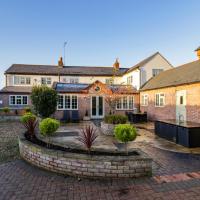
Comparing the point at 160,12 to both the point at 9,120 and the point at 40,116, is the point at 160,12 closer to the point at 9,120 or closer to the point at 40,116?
the point at 40,116

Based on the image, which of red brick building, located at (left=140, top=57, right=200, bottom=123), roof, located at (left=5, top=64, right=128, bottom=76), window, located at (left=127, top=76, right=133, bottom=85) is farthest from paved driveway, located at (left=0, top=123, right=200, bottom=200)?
roof, located at (left=5, top=64, right=128, bottom=76)

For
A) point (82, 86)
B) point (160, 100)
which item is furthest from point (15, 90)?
point (160, 100)

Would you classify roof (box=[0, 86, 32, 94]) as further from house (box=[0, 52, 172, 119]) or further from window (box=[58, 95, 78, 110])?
window (box=[58, 95, 78, 110])

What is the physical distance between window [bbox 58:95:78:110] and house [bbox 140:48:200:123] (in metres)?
8.42

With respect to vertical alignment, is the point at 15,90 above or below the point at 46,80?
below

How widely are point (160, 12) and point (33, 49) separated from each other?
1425 cm

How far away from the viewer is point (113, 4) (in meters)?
11.0

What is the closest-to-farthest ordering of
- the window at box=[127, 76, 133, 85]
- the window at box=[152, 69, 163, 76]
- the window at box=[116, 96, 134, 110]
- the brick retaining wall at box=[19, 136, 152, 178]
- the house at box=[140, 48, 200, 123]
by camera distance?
the brick retaining wall at box=[19, 136, 152, 178], the house at box=[140, 48, 200, 123], the window at box=[116, 96, 134, 110], the window at box=[152, 69, 163, 76], the window at box=[127, 76, 133, 85]

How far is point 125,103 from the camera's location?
19.3 metres

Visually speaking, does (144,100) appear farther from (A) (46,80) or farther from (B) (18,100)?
(B) (18,100)

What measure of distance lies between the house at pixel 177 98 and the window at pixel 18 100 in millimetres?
16175

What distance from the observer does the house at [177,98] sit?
10914 mm

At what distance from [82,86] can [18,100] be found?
30.8 ft

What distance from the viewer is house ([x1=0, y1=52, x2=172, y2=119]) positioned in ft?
59.1
